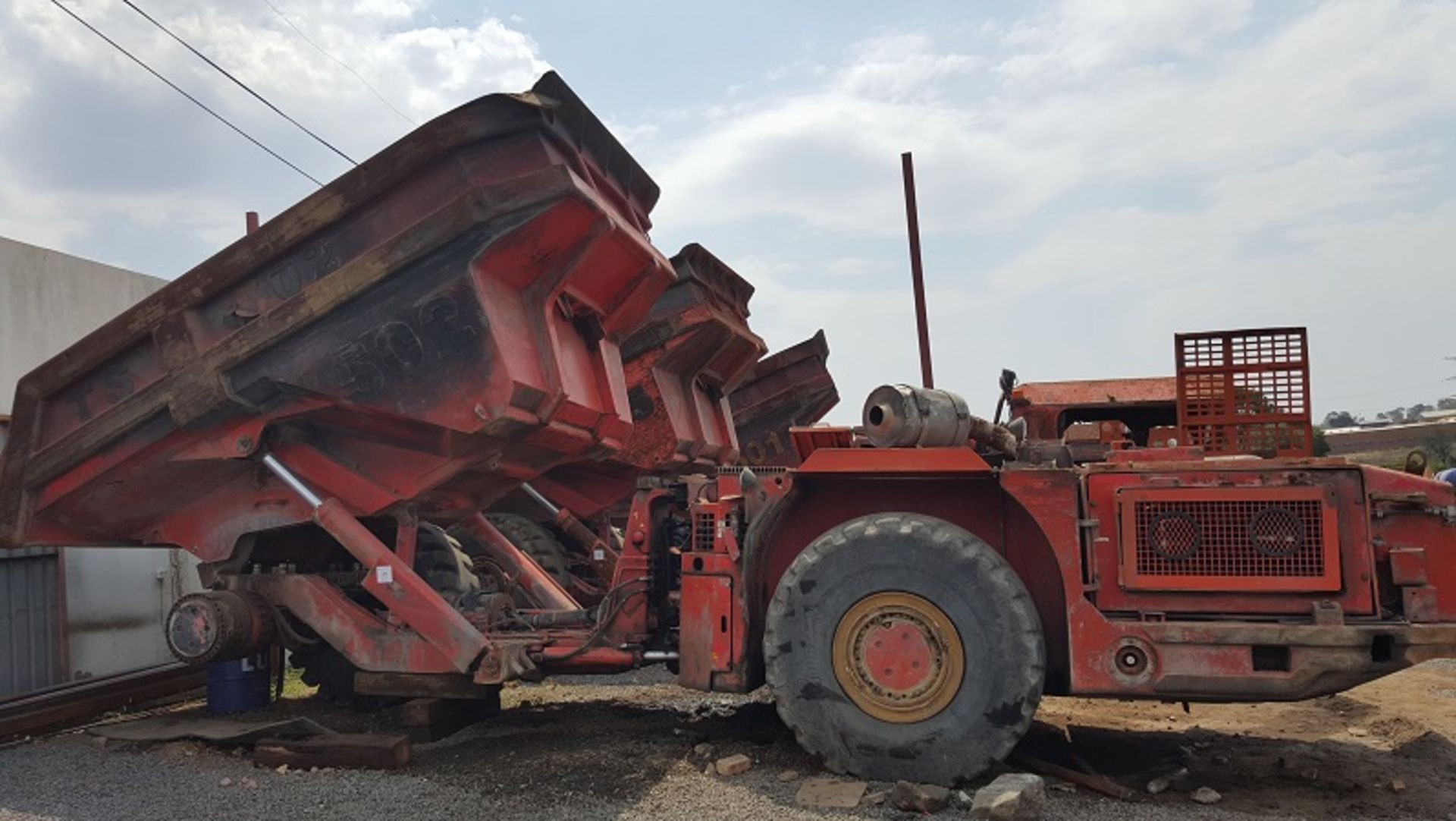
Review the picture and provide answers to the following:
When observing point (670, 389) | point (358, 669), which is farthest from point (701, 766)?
point (670, 389)

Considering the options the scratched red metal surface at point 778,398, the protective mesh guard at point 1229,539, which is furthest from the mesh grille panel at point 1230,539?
the scratched red metal surface at point 778,398

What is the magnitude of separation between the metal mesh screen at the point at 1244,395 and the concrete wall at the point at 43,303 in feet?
28.2

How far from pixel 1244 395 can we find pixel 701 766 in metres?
4.52

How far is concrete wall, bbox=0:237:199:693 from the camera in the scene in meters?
7.97

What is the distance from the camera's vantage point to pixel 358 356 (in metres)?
5.98

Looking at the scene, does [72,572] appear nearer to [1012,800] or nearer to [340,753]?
[340,753]

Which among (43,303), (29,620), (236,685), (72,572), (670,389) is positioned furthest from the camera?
(670,389)

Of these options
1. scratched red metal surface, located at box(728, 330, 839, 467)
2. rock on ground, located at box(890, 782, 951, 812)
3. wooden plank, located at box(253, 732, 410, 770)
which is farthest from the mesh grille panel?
scratched red metal surface, located at box(728, 330, 839, 467)

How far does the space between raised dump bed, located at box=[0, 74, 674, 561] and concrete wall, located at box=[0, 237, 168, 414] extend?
2.67 meters

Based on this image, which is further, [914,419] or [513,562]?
[513,562]

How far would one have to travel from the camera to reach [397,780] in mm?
5508

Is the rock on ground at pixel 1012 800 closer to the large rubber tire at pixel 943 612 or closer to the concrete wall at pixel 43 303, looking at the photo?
the large rubber tire at pixel 943 612

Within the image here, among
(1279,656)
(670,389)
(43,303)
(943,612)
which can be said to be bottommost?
(1279,656)

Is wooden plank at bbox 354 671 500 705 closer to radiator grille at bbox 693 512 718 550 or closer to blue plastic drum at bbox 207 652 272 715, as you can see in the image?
blue plastic drum at bbox 207 652 272 715
